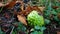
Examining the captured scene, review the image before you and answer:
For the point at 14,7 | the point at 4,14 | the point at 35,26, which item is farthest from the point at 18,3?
the point at 35,26

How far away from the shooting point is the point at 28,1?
2.14 meters

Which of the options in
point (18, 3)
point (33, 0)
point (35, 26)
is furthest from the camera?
point (33, 0)

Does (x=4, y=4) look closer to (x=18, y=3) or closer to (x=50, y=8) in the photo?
(x=18, y=3)

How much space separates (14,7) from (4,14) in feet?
0.47

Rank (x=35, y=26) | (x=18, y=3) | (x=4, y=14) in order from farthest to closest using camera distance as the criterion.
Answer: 1. (x=18, y=3)
2. (x=4, y=14)
3. (x=35, y=26)

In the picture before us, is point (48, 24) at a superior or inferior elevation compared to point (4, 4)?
inferior

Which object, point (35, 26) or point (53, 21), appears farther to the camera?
point (53, 21)

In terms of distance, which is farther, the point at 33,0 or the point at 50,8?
the point at 33,0

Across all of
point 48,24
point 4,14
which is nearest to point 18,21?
point 4,14

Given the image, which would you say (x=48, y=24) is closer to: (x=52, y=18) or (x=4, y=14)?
(x=52, y=18)

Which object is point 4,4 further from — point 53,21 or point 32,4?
point 53,21

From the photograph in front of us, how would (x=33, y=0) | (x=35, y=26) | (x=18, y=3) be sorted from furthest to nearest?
(x=33, y=0) → (x=18, y=3) → (x=35, y=26)

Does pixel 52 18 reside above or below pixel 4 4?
below

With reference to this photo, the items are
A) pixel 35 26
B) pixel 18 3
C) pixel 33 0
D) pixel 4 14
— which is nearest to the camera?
pixel 35 26
